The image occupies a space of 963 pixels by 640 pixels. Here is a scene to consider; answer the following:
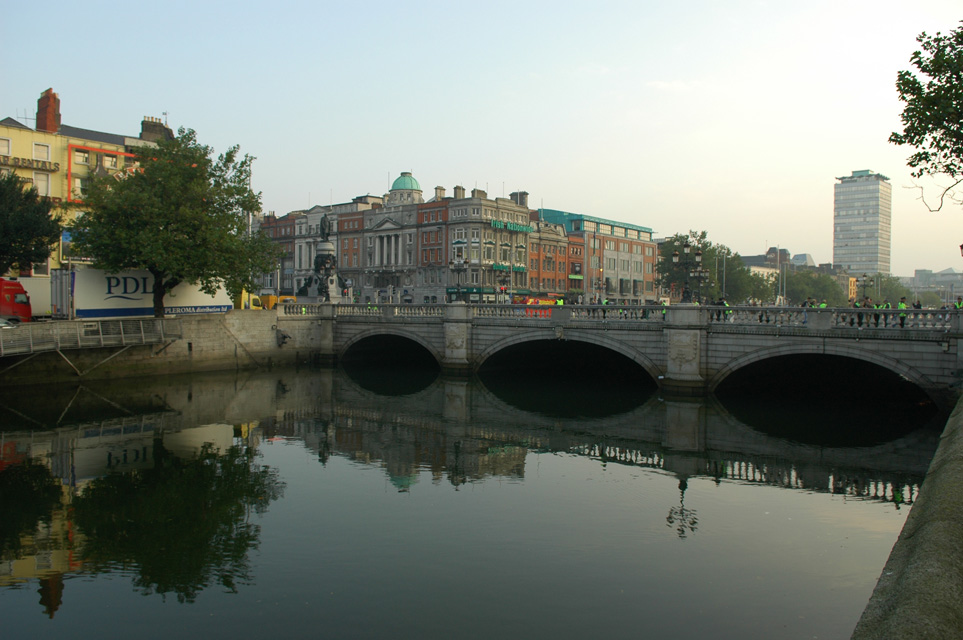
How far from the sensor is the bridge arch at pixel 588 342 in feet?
94.6

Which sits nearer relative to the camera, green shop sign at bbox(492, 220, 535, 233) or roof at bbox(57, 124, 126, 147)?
roof at bbox(57, 124, 126, 147)

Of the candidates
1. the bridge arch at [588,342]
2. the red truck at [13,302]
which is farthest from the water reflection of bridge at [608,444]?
the red truck at [13,302]

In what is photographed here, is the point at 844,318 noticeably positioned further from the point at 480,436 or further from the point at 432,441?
the point at 432,441

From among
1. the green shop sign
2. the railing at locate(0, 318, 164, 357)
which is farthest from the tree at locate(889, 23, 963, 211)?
the green shop sign

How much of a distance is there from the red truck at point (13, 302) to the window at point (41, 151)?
17.9 meters

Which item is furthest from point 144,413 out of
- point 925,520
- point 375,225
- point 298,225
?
point 298,225

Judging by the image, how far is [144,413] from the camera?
24.7 metres

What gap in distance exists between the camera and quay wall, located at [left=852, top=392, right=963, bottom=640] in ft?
17.2

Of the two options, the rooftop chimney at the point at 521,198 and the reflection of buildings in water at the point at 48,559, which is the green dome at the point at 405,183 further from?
the reflection of buildings in water at the point at 48,559

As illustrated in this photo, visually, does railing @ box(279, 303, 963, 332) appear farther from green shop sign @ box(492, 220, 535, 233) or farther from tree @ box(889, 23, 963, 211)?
green shop sign @ box(492, 220, 535, 233)

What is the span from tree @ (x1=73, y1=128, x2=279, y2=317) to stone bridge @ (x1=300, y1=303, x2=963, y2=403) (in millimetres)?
9077

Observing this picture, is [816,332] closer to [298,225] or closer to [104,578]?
[104,578]

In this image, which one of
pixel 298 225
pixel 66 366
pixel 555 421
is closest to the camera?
pixel 555 421

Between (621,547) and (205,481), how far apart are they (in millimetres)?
9945
